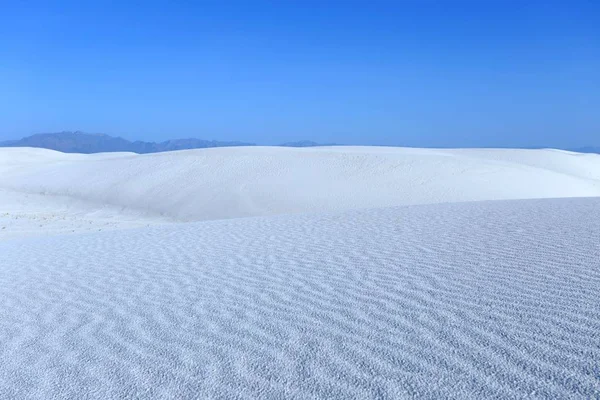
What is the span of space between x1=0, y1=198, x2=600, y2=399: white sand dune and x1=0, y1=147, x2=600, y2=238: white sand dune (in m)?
9.65

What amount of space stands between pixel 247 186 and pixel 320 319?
17.0 metres

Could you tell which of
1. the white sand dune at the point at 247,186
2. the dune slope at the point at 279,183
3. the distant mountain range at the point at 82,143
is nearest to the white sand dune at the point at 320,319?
the white sand dune at the point at 247,186

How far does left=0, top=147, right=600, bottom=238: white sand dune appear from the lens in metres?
18.7

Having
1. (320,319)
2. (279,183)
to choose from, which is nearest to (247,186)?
(279,183)

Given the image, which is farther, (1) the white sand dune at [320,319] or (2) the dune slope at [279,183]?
(2) the dune slope at [279,183]

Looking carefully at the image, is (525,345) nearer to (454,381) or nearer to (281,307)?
(454,381)

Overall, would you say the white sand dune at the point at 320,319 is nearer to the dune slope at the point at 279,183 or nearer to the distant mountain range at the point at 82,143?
the dune slope at the point at 279,183

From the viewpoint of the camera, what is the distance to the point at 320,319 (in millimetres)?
4109

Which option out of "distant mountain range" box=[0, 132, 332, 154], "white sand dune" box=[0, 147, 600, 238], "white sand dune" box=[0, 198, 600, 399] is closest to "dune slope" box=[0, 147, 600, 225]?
"white sand dune" box=[0, 147, 600, 238]

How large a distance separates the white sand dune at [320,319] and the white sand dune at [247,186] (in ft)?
31.7

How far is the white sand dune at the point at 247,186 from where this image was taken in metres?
Result: 18.7

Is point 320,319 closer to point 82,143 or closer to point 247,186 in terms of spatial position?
point 247,186

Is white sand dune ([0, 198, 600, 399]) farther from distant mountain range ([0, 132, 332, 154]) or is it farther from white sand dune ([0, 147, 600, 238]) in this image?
distant mountain range ([0, 132, 332, 154])

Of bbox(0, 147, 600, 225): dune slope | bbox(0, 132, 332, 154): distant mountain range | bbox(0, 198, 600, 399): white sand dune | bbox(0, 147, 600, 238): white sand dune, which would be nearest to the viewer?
bbox(0, 198, 600, 399): white sand dune
